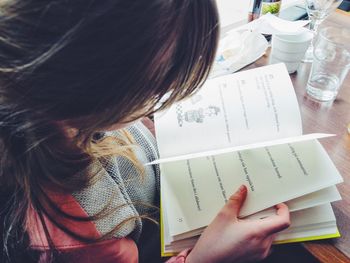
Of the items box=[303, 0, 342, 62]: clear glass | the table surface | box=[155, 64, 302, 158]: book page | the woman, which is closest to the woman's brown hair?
the woman

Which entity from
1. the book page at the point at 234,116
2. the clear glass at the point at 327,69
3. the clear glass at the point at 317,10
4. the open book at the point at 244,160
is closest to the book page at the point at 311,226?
the open book at the point at 244,160

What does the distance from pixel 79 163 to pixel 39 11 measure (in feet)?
0.78

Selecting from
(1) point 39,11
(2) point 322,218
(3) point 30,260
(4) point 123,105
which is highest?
(1) point 39,11

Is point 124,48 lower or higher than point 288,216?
higher

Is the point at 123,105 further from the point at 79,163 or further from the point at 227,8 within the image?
the point at 227,8

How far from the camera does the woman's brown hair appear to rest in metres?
0.29

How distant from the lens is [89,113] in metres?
0.36

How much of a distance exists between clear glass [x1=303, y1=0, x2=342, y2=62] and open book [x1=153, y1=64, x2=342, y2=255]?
186mm

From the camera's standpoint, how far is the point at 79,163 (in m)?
0.47

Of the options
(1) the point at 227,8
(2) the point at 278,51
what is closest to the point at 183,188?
(2) the point at 278,51

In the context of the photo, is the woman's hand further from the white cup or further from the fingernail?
the white cup

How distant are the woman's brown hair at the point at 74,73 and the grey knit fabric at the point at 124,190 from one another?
4 cm

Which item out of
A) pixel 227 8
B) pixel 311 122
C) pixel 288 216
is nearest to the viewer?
pixel 288 216

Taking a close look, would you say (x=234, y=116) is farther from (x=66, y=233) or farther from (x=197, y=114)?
(x=66, y=233)
